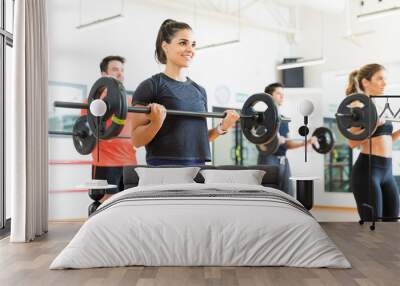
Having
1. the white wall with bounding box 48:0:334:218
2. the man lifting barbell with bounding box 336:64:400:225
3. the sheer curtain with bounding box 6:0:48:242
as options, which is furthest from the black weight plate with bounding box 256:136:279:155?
the sheer curtain with bounding box 6:0:48:242

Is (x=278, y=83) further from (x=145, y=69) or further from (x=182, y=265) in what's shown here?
(x=182, y=265)

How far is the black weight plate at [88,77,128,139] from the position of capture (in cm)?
477

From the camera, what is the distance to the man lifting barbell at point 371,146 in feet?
19.8

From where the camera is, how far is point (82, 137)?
19.7ft

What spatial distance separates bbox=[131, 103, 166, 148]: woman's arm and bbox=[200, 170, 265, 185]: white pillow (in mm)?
787

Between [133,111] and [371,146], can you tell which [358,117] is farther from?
[133,111]

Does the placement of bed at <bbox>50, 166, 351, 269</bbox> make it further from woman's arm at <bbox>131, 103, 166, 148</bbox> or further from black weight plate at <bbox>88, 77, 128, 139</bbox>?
woman's arm at <bbox>131, 103, 166, 148</bbox>

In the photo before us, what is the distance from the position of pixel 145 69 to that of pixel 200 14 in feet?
3.47

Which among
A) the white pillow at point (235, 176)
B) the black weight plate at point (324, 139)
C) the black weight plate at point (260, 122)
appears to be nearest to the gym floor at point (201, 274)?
the white pillow at point (235, 176)

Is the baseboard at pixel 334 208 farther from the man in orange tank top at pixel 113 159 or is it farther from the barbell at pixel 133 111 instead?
the man in orange tank top at pixel 113 159

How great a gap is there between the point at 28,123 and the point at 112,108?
941mm

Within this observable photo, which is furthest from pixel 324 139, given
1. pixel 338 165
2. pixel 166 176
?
pixel 166 176

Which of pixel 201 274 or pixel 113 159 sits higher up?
pixel 113 159

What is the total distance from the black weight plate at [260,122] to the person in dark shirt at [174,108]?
0.24m
